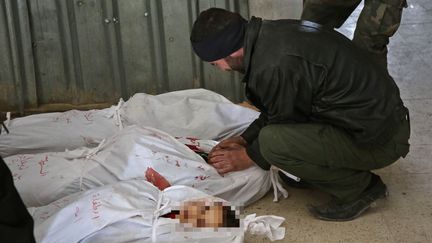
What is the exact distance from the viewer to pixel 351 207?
10.4 feet

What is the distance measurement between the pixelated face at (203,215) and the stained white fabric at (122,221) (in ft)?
0.08

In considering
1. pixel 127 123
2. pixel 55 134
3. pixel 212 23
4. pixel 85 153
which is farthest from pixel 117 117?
pixel 212 23

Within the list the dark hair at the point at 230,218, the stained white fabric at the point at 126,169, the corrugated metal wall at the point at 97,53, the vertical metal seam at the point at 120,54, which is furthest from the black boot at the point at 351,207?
the vertical metal seam at the point at 120,54

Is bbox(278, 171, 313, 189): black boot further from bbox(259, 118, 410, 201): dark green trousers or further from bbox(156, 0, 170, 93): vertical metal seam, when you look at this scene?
bbox(156, 0, 170, 93): vertical metal seam

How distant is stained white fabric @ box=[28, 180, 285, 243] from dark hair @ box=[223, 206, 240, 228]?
0.02 meters

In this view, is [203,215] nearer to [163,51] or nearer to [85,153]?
[85,153]

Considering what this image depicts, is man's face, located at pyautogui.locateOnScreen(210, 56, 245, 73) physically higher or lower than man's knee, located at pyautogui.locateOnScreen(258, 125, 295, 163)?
higher

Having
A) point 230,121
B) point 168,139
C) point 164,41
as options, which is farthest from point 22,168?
point 164,41

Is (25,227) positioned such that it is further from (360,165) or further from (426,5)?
(426,5)

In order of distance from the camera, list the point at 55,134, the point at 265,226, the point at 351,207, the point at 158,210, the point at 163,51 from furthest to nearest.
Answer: the point at 163,51 < the point at 55,134 < the point at 351,207 < the point at 265,226 < the point at 158,210

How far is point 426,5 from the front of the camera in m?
6.56

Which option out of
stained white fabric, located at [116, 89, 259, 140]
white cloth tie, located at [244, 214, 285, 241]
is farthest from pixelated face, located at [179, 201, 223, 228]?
stained white fabric, located at [116, 89, 259, 140]

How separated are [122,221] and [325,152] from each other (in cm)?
91

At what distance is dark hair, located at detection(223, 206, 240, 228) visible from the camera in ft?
8.41
